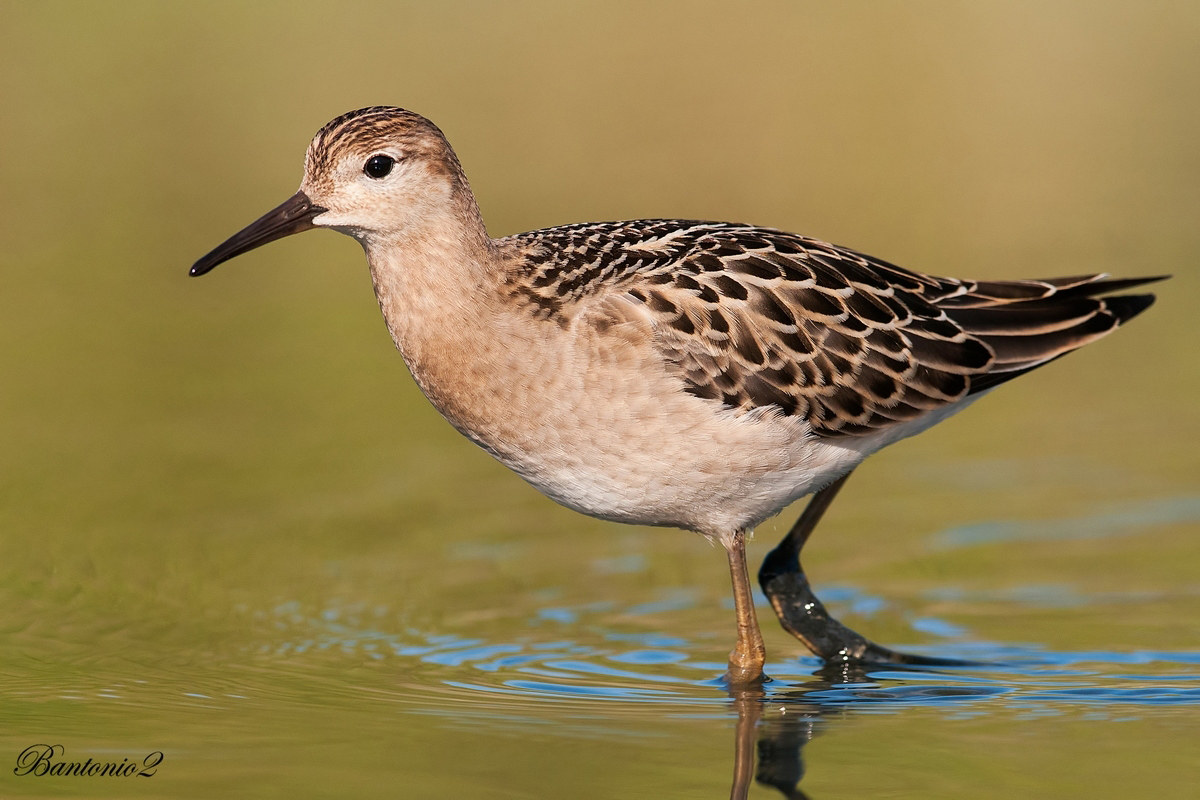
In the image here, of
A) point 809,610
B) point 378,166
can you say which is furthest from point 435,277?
point 809,610

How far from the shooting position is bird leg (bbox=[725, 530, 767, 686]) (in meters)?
9.60

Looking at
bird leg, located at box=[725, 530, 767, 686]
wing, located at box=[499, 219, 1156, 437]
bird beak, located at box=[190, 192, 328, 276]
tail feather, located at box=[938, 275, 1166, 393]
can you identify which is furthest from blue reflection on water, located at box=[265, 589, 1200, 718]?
bird beak, located at box=[190, 192, 328, 276]

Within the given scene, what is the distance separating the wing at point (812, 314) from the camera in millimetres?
9367

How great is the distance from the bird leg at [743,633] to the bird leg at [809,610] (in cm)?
62

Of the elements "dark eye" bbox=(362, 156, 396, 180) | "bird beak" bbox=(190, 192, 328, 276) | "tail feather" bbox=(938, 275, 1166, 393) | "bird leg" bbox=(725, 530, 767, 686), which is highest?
"tail feather" bbox=(938, 275, 1166, 393)

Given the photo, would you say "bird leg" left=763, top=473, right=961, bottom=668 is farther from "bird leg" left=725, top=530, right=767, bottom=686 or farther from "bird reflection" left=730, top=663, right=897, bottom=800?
"bird leg" left=725, top=530, right=767, bottom=686

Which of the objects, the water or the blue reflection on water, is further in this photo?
the blue reflection on water

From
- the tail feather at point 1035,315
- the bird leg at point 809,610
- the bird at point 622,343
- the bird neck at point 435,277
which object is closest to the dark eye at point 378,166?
the bird at point 622,343

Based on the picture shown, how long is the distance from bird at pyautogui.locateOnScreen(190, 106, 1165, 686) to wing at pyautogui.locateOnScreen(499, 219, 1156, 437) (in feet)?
0.05

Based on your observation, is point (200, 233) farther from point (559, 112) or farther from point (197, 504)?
point (197, 504)

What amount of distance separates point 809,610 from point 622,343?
2.36 meters

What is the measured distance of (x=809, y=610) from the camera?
10469 millimetres

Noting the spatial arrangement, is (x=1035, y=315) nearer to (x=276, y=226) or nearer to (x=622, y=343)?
(x=622, y=343)

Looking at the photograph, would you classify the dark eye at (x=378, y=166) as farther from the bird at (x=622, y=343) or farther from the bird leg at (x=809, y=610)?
the bird leg at (x=809, y=610)
